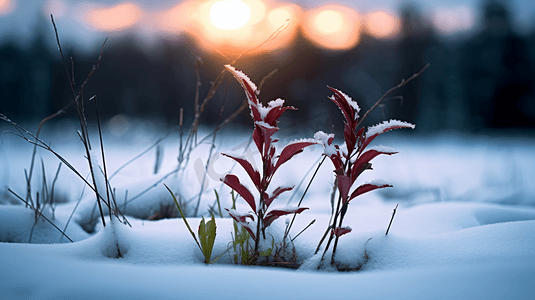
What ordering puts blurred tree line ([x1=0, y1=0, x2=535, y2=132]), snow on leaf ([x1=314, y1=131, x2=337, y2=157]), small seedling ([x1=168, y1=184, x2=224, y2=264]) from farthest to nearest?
blurred tree line ([x1=0, y1=0, x2=535, y2=132]), small seedling ([x1=168, y1=184, x2=224, y2=264]), snow on leaf ([x1=314, y1=131, x2=337, y2=157])

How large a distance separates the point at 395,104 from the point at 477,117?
451 centimetres

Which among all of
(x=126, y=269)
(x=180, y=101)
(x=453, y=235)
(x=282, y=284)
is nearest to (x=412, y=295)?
(x=282, y=284)

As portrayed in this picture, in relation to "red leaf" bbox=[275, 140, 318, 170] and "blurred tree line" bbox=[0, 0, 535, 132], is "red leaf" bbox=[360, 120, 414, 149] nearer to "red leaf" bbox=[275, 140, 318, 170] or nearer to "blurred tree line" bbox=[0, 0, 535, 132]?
"red leaf" bbox=[275, 140, 318, 170]

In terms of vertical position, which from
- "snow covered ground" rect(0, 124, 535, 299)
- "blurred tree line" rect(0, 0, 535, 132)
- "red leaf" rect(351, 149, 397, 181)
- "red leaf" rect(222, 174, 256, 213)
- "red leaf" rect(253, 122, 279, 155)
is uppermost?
"blurred tree line" rect(0, 0, 535, 132)

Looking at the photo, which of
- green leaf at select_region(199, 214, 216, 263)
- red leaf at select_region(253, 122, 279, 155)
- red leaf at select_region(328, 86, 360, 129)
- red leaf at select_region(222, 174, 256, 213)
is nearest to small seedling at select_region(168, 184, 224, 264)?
green leaf at select_region(199, 214, 216, 263)

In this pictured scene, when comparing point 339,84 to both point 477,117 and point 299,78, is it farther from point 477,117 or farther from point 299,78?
point 477,117

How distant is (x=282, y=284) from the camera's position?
0.61m

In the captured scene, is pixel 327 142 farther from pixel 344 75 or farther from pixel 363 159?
pixel 344 75

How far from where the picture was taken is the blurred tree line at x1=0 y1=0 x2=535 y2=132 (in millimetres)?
12742

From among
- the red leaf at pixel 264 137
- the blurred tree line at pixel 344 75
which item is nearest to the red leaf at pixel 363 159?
the red leaf at pixel 264 137

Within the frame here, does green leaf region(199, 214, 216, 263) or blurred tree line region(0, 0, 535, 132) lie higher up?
blurred tree line region(0, 0, 535, 132)

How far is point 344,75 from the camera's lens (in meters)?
13.1

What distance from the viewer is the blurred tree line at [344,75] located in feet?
41.8

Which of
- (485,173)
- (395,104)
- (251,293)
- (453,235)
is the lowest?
(251,293)
